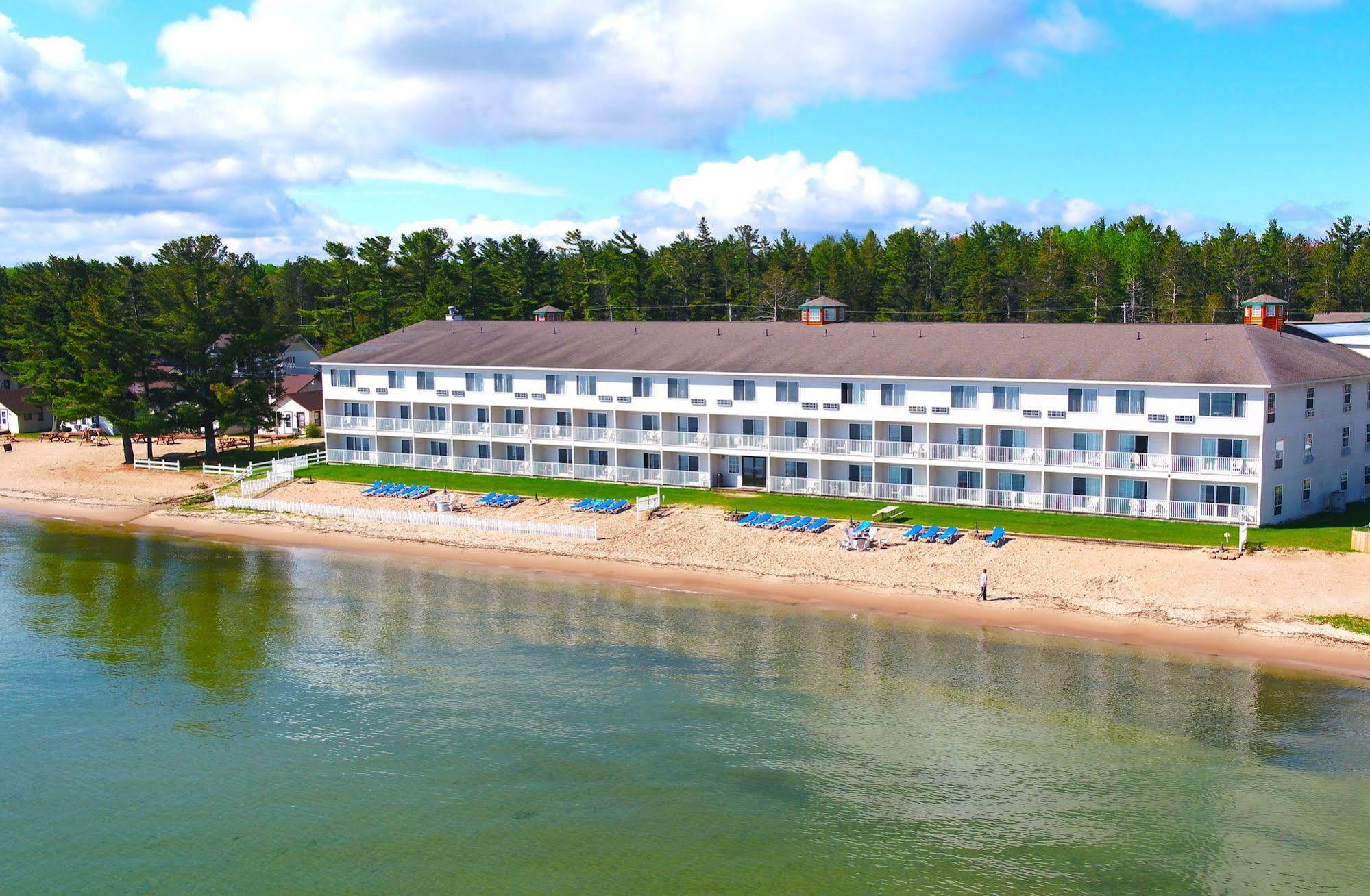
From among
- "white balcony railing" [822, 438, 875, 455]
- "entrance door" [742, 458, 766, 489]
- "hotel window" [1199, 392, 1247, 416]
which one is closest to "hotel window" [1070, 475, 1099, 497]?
"hotel window" [1199, 392, 1247, 416]

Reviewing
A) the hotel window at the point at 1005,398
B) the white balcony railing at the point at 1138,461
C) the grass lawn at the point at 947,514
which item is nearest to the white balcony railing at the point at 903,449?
the grass lawn at the point at 947,514

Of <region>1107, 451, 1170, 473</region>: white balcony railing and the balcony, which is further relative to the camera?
the balcony

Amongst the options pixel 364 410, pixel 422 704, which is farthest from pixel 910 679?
pixel 364 410

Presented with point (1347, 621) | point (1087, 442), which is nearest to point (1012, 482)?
point (1087, 442)

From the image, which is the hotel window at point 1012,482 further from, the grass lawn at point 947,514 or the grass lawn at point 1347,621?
the grass lawn at point 1347,621

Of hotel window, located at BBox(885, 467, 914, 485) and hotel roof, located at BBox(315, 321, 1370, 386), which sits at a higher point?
hotel roof, located at BBox(315, 321, 1370, 386)

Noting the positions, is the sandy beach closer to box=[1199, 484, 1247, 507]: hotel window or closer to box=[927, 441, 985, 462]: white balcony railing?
box=[1199, 484, 1247, 507]: hotel window
